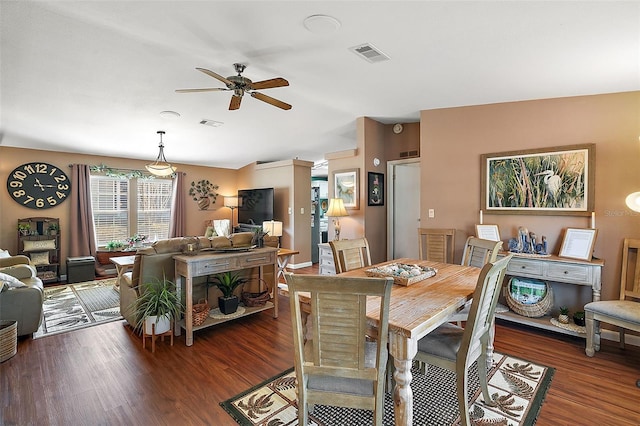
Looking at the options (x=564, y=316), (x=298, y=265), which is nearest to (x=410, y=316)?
(x=564, y=316)

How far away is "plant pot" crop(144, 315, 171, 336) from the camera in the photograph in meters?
2.88

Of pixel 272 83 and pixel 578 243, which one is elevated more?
pixel 272 83

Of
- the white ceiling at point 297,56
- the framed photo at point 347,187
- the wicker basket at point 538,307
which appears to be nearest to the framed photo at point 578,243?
the wicker basket at point 538,307

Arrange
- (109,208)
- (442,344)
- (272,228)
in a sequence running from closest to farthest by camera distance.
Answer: (442,344), (272,228), (109,208)

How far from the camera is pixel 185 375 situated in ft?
8.00

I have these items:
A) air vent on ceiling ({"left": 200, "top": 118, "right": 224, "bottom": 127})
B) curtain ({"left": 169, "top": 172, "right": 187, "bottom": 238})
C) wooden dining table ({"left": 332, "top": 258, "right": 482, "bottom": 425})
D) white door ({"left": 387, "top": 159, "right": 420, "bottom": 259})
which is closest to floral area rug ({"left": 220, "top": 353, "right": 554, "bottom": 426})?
wooden dining table ({"left": 332, "top": 258, "right": 482, "bottom": 425})

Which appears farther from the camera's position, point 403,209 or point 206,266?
point 403,209

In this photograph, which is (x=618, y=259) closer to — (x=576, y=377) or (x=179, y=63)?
(x=576, y=377)

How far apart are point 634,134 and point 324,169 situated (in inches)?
268

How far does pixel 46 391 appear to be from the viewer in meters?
2.22

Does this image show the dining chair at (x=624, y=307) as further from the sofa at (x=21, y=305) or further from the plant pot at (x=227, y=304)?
the sofa at (x=21, y=305)

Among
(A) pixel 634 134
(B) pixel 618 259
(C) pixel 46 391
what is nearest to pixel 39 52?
(C) pixel 46 391

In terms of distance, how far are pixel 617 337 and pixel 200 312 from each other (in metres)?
4.16

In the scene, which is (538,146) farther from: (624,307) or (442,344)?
(442,344)
